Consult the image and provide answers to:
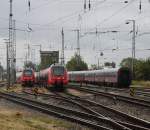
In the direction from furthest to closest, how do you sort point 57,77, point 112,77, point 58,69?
point 112,77, point 58,69, point 57,77

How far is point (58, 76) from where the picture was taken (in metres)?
53.1

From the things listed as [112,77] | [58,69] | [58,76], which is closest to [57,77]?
[58,76]

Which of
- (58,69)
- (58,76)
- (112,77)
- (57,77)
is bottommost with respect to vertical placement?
(112,77)

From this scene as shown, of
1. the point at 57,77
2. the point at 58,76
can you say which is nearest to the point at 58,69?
the point at 58,76

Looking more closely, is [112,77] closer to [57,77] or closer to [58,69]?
[58,69]

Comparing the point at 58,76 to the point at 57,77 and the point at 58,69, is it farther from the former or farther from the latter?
the point at 58,69

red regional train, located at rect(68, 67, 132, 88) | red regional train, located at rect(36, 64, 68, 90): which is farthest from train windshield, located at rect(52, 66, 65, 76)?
red regional train, located at rect(68, 67, 132, 88)

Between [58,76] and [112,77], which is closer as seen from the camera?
[58,76]

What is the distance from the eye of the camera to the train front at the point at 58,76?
53.0m

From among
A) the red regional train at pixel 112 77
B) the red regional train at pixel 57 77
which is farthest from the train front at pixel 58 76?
the red regional train at pixel 112 77

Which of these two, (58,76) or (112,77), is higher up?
(58,76)

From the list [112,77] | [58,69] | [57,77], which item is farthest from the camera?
[112,77]

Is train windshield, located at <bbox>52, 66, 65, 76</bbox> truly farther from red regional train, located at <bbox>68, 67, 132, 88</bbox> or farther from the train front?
red regional train, located at <bbox>68, 67, 132, 88</bbox>

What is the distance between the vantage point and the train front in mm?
52969
